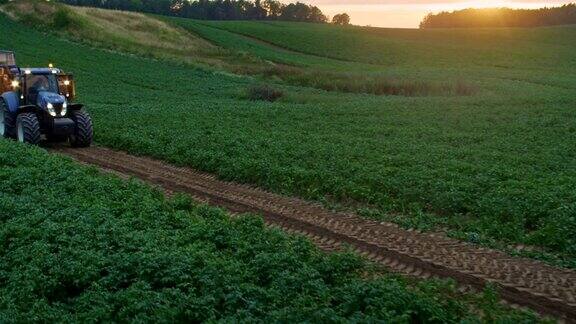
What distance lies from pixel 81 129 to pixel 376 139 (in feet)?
32.8

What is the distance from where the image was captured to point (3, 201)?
13.6 metres

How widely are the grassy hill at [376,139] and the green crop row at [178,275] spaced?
3706mm

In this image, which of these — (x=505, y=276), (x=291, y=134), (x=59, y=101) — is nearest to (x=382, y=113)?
(x=291, y=134)

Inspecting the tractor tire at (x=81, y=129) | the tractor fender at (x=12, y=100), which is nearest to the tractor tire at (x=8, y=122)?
the tractor fender at (x=12, y=100)

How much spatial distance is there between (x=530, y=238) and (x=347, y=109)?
21.6 meters

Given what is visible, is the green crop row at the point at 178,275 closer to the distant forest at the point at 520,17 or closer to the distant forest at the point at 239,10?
the distant forest at the point at 520,17

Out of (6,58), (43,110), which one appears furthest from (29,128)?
(6,58)

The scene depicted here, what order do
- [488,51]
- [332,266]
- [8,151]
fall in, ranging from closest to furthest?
Answer: [332,266]
[8,151]
[488,51]

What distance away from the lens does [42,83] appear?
76.9ft

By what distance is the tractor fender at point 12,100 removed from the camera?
23.1m

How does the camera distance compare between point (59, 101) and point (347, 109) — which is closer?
point (59, 101)

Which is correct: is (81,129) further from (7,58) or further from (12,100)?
(7,58)

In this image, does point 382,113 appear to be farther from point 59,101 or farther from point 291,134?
point 59,101

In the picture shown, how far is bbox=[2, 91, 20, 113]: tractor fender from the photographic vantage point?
23.1 meters
